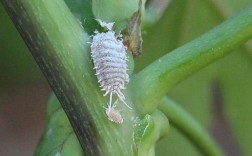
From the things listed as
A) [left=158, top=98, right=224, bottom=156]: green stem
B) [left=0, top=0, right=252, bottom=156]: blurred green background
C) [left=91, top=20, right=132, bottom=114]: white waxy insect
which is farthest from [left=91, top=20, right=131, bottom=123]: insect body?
[left=0, top=0, right=252, bottom=156]: blurred green background

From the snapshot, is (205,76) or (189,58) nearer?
(189,58)

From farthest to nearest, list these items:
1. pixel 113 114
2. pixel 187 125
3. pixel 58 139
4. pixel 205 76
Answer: pixel 205 76, pixel 187 125, pixel 58 139, pixel 113 114

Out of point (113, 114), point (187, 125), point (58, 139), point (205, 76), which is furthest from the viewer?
point (205, 76)

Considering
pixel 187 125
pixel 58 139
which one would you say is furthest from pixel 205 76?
pixel 58 139

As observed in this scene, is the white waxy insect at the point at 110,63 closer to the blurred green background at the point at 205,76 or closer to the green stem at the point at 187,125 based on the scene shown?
the green stem at the point at 187,125

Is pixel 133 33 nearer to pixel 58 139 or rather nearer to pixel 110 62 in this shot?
pixel 110 62

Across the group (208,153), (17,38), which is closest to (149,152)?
(208,153)

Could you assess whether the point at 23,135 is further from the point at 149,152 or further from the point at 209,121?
the point at 149,152
